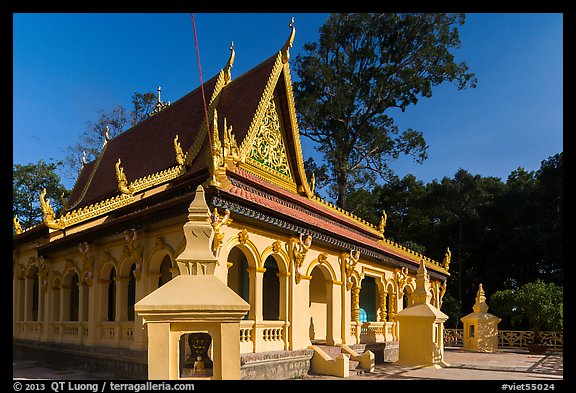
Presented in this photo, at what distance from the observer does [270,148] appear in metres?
13.9

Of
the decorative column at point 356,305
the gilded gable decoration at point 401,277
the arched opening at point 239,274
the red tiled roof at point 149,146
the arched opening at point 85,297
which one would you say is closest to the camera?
the arched opening at point 239,274

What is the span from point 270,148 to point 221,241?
4.96m

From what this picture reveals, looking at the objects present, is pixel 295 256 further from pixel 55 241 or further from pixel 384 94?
pixel 384 94

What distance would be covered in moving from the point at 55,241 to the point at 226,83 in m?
6.97

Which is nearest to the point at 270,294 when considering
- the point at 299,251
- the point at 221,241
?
the point at 299,251

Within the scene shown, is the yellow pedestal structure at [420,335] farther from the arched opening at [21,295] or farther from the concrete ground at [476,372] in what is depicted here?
the arched opening at [21,295]

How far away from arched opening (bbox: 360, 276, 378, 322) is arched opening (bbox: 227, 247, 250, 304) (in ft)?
26.1

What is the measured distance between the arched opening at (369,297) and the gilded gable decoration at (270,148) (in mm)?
7009

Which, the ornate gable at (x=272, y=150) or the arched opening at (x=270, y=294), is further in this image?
the arched opening at (x=270, y=294)

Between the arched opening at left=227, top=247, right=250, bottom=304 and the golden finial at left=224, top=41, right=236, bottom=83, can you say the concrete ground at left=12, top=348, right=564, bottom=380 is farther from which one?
the golden finial at left=224, top=41, right=236, bottom=83

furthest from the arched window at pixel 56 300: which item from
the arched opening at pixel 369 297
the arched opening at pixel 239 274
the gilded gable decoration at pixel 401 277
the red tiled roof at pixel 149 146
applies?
the gilded gable decoration at pixel 401 277

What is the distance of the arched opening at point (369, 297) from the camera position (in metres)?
19.3

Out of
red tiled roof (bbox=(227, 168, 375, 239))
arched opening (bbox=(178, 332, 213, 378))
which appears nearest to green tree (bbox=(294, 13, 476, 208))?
red tiled roof (bbox=(227, 168, 375, 239))
